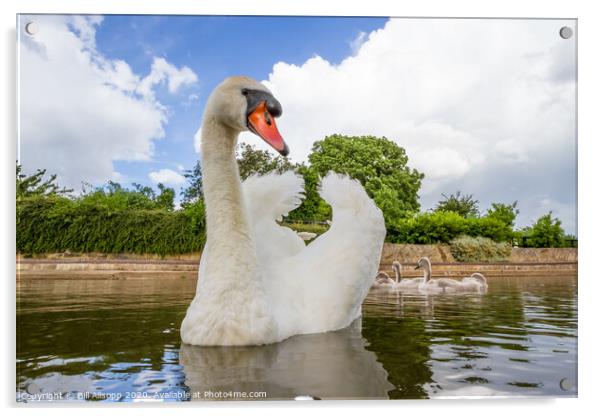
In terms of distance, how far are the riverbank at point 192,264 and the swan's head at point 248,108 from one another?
2.26 m

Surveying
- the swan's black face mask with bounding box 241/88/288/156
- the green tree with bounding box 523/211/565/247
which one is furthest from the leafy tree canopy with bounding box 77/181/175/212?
the green tree with bounding box 523/211/565/247

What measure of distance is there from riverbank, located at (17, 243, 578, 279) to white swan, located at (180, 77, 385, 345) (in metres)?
1.81

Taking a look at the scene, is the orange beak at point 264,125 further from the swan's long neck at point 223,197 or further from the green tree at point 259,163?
the green tree at point 259,163

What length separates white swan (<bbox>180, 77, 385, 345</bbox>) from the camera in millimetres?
3078

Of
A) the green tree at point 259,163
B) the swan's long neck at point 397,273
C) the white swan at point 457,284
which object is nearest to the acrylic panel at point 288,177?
the green tree at point 259,163

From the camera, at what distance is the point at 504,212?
16.1 feet

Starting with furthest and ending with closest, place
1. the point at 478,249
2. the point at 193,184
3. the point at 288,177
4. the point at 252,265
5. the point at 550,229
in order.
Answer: the point at 478,249, the point at 288,177, the point at 193,184, the point at 550,229, the point at 252,265

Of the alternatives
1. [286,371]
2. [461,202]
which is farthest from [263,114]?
[461,202]

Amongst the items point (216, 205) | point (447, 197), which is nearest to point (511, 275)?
point (447, 197)

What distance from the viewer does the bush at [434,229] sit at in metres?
7.46

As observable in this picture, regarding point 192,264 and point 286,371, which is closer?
point 286,371

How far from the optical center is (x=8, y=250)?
3309 mm

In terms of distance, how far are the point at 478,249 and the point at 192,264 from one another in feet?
16.0

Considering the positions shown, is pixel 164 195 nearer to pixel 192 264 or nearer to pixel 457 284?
pixel 192 264
